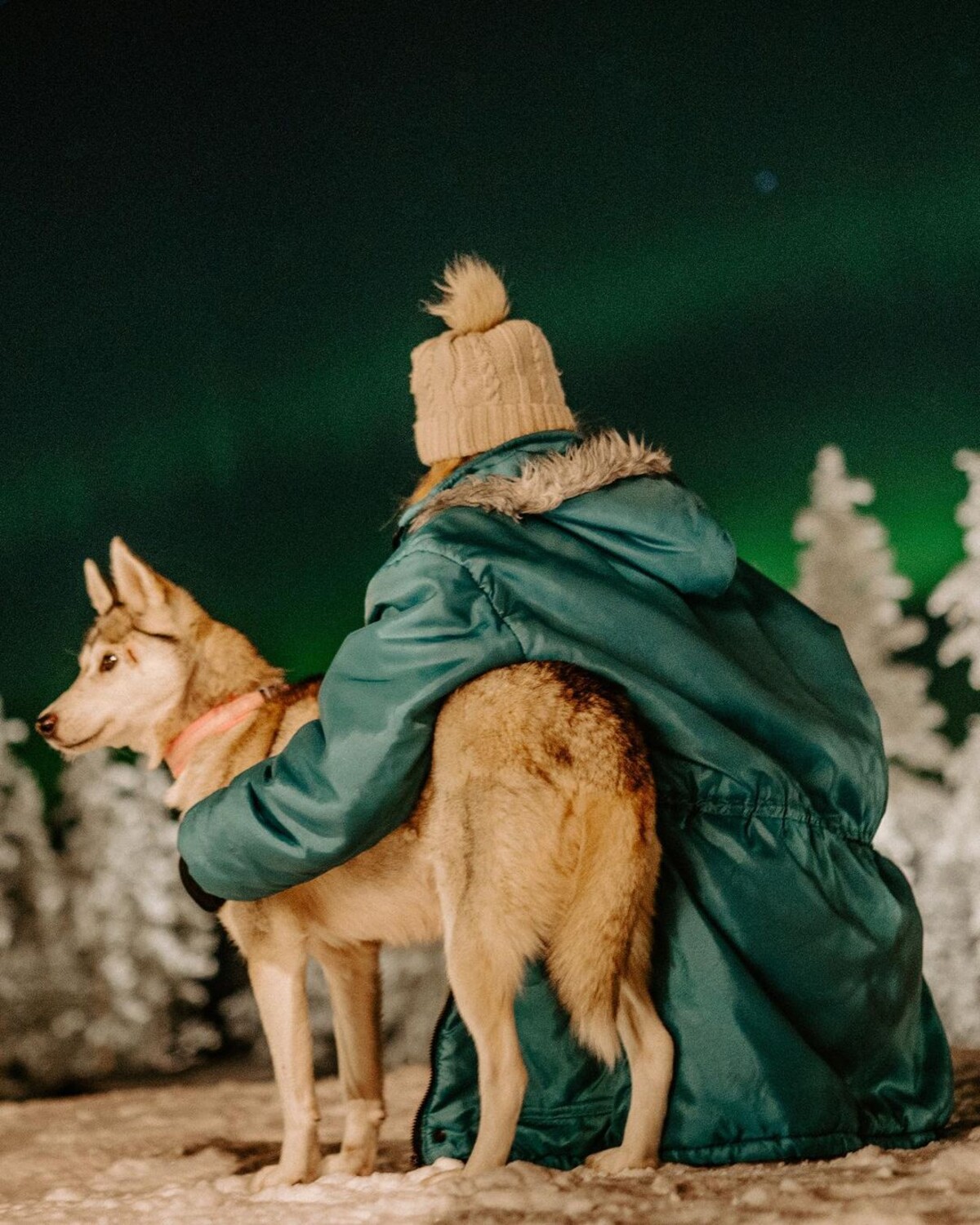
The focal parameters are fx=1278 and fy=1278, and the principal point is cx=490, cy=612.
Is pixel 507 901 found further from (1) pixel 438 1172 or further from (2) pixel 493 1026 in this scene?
(1) pixel 438 1172

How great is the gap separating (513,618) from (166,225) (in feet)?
16.5

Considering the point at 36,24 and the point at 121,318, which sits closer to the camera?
the point at 36,24

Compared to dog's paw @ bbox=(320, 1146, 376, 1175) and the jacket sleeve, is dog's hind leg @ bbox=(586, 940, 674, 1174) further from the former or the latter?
dog's paw @ bbox=(320, 1146, 376, 1175)

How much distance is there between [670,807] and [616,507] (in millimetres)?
761

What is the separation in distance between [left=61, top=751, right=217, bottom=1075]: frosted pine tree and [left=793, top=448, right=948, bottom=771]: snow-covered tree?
4781 mm

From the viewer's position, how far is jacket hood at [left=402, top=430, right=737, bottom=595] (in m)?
3.21

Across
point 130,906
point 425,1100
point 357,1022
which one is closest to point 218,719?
point 357,1022

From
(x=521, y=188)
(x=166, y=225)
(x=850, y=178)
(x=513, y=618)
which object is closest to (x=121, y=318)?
(x=166, y=225)

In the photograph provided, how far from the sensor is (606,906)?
2900 millimetres

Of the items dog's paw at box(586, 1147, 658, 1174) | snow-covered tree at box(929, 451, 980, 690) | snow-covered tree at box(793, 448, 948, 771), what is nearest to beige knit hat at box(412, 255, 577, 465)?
dog's paw at box(586, 1147, 658, 1174)

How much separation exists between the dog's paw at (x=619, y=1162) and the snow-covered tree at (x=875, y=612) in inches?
203

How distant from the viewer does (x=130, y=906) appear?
29.7 feet

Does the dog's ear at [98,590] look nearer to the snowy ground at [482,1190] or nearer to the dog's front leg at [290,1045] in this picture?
the dog's front leg at [290,1045]

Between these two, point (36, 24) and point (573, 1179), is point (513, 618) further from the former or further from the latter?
point (36, 24)
